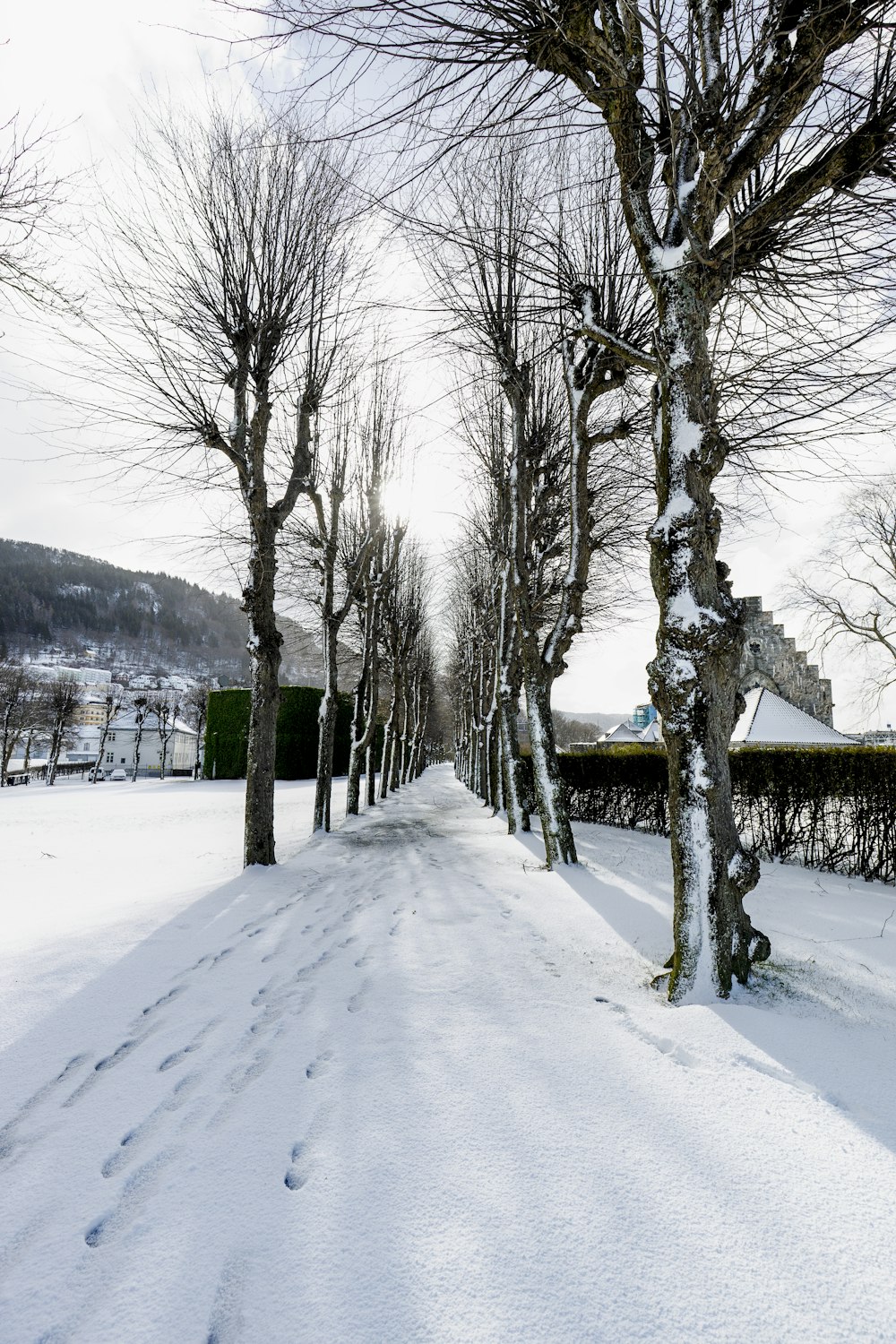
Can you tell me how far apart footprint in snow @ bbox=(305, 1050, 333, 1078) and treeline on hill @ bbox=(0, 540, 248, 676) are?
107139 millimetres

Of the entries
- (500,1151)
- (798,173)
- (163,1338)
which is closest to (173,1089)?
(163,1338)

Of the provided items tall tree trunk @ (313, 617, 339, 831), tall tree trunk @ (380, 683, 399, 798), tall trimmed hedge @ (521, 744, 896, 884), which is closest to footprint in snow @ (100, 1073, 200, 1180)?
tall trimmed hedge @ (521, 744, 896, 884)

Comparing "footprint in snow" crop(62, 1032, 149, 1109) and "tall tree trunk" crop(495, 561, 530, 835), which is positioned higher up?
"tall tree trunk" crop(495, 561, 530, 835)

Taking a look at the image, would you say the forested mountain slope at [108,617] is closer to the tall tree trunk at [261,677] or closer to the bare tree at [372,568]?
the bare tree at [372,568]

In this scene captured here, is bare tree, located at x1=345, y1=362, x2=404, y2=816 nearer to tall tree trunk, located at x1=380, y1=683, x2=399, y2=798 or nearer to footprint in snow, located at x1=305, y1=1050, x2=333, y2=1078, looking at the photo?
tall tree trunk, located at x1=380, y1=683, x2=399, y2=798

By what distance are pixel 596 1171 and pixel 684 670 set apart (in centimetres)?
216

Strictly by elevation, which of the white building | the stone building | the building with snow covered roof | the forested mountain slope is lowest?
the white building

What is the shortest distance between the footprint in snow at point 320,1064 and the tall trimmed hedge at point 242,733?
21362 mm

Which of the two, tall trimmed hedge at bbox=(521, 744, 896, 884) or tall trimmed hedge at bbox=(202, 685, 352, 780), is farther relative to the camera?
tall trimmed hedge at bbox=(202, 685, 352, 780)

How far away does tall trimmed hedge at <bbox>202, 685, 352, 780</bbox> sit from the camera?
23.3 meters

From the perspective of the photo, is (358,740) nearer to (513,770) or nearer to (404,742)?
(513,770)

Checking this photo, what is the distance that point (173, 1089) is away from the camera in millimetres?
2176

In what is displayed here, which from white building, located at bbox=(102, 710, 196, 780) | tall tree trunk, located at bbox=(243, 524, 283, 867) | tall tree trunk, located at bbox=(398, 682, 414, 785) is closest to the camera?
tall tree trunk, located at bbox=(243, 524, 283, 867)

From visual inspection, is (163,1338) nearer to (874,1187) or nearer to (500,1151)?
(500,1151)
